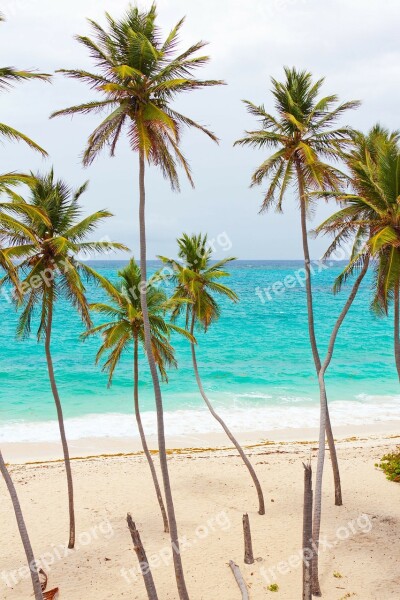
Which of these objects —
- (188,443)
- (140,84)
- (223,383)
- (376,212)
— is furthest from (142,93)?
(223,383)

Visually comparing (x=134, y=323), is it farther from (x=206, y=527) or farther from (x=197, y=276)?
(x=206, y=527)

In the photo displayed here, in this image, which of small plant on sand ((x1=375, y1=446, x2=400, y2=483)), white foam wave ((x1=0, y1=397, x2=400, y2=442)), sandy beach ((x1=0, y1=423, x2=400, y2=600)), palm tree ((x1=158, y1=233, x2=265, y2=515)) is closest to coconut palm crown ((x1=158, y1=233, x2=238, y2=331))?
palm tree ((x1=158, y1=233, x2=265, y2=515))

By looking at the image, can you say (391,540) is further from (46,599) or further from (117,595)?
(46,599)

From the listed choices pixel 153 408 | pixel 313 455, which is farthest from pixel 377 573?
pixel 153 408

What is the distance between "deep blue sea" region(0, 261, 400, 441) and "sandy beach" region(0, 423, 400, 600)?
8.14 m

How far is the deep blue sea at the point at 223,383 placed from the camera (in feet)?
111

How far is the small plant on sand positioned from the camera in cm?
2095

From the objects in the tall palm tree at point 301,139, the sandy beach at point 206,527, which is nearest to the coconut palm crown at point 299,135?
the tall palm tree at point 301,139

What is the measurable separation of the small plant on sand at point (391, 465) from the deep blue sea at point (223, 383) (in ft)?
30.8

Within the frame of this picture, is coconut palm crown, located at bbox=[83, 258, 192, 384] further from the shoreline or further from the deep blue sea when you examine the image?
Answer: the shoreline

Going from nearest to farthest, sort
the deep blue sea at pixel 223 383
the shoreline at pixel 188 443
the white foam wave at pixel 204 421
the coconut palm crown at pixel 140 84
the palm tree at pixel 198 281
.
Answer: the coconut palm crown at pixel 140 84
the palm tree at pixel 198 281
the shoreline at pixel 188 443
the white foam wave at pixel 204 421
the deep blue sea at pixel 223 383

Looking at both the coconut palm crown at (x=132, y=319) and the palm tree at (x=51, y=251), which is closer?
the palm tree at (x=51, y=251)

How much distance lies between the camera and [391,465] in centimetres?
2183

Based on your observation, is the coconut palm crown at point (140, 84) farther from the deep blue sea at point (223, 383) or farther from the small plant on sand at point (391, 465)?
the small plant on sand at point (391, 465)
